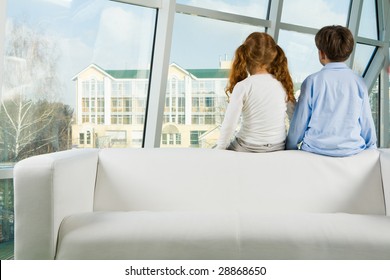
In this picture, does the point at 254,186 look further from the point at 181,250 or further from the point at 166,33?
the point at 166,33

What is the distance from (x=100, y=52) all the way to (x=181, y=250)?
2721mm

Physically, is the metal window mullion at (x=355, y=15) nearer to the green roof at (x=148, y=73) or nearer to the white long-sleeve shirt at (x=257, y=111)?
the green roof at (x=148, y=73)

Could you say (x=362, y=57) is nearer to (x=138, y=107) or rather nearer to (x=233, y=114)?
(x=138, y=107)

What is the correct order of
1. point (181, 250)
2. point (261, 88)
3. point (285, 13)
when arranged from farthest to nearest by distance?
point (285, 13)
point (261, 88)
point (181, 250)

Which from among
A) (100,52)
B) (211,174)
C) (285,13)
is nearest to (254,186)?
(211,174)

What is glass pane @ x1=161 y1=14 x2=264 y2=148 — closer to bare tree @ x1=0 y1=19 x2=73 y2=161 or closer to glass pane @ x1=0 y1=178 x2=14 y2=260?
bare tree @ x1=0 y1=19 x2=73 y2=161

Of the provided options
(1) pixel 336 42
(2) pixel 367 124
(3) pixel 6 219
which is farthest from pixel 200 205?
(3) pixel 6 219

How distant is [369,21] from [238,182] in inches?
200

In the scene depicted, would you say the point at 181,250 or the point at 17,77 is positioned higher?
the point at 17,77

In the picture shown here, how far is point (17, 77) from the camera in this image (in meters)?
3.88

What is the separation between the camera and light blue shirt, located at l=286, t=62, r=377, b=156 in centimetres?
263

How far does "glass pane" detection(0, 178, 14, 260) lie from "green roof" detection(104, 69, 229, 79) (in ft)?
3.96

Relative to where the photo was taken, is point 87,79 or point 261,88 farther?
point 87,79

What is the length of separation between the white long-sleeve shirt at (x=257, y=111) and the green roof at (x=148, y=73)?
6.57 ft
